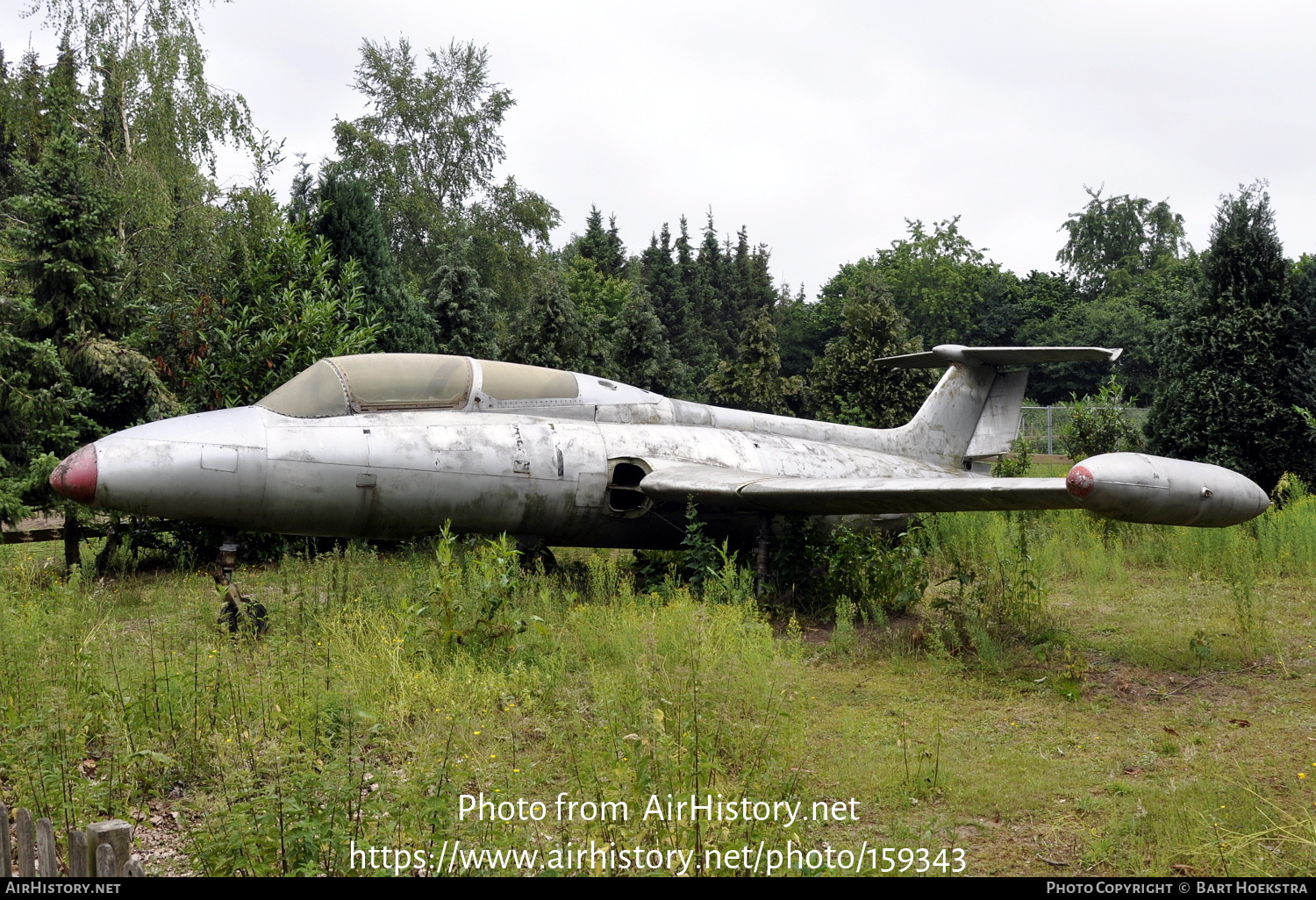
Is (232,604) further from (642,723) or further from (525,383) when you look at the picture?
(642,723)

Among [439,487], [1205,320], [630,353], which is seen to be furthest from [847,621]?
[630,353]

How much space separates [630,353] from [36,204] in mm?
17770

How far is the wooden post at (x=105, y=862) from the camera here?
293 centimetres

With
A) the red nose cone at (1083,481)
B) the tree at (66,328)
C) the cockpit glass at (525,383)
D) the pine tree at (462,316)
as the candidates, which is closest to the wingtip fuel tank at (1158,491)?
the red nose cone at (1083,481)

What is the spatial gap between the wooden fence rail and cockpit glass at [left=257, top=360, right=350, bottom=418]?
5.34m

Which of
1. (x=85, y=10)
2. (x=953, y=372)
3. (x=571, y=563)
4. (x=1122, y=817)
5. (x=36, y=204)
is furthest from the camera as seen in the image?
(x=85, y=10)

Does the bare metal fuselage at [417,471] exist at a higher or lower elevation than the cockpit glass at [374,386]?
lower

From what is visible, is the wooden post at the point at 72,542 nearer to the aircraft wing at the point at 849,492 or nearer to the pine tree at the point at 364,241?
the aircraft wing at the point at 849,492

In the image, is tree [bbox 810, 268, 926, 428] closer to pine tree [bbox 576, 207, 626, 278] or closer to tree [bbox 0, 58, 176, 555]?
tree [bbox 0, 58, 176, 555]

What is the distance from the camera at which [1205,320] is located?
16969mm

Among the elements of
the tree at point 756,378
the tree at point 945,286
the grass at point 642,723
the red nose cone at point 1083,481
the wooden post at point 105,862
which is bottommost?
the grass at point 642,723

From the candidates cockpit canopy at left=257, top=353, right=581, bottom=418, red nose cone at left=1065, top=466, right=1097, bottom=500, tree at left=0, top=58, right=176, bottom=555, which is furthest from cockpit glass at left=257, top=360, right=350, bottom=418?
red nose cone at left=1065, top=466, right=1097, bottom=500

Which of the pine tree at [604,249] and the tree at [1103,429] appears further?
the pine tree at [604,249]
